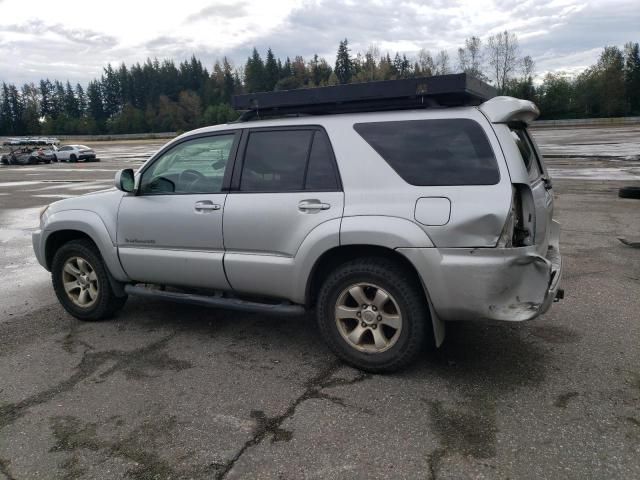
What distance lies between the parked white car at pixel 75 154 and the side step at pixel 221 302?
40253 millimetres

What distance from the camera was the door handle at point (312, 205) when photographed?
3732 mm

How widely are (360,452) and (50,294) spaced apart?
181 inches

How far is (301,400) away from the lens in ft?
11.1

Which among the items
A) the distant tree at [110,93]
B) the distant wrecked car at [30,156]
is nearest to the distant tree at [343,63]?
the distant tree at [110,93]

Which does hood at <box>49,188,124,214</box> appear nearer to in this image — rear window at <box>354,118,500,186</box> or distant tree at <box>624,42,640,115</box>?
rear window at <box>354,118,500,186</box>

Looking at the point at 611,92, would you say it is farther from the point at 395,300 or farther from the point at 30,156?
the point at 395,300

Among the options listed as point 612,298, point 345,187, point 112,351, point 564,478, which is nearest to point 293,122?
point 345,187

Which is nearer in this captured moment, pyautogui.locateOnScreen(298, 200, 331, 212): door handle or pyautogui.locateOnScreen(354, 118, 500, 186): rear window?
pyautogui.locateOnScreen(354, 118, 500, 186): rear window

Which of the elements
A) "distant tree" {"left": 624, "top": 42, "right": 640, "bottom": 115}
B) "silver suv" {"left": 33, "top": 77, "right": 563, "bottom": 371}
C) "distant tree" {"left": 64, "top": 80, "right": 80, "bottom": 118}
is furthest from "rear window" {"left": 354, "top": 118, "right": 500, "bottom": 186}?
"distant tree" {"left": 64, "top": 80, "right": 80, "bottom": 118}

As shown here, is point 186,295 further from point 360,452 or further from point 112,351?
point 360,452

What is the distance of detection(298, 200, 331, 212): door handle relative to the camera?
3732mm

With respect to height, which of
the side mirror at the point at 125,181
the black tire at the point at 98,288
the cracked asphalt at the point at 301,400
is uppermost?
the side mirror at the point at 125,181

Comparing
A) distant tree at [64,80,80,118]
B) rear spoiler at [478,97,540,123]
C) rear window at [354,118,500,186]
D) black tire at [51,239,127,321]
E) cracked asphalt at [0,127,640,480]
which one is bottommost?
cracked asphalt at [0,127,640,480]

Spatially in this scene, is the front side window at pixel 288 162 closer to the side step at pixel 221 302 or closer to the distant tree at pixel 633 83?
the side step at pixel 221 302
